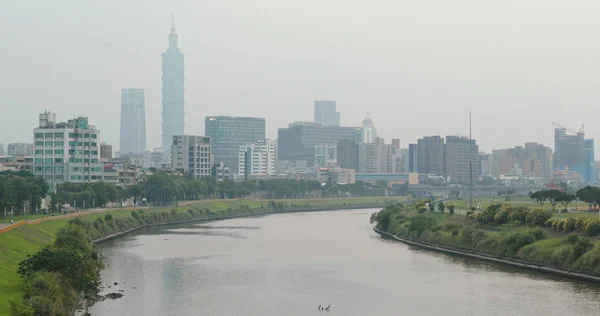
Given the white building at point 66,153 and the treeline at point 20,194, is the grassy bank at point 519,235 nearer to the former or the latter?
the treeline at point 20,194

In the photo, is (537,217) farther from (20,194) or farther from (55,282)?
(20,194)

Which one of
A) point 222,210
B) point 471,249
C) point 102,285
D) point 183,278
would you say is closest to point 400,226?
point 471,249

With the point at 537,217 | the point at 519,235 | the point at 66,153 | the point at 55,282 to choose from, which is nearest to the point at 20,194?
the point at 66,153

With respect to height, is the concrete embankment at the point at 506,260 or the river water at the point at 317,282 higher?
the concrete embankment at the point at 506,260

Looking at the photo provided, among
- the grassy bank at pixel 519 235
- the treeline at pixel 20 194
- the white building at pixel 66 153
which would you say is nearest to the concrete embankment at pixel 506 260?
the grassy bank at pixel 519 235

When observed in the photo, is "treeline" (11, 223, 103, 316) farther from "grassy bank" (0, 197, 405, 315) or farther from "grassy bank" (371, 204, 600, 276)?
"grassy bank" (371, 204, 600, 276)

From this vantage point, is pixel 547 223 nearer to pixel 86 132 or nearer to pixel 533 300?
pixel 533 300

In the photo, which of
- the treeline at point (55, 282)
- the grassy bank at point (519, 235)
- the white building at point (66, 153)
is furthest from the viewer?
the white building at point (66, 153)
